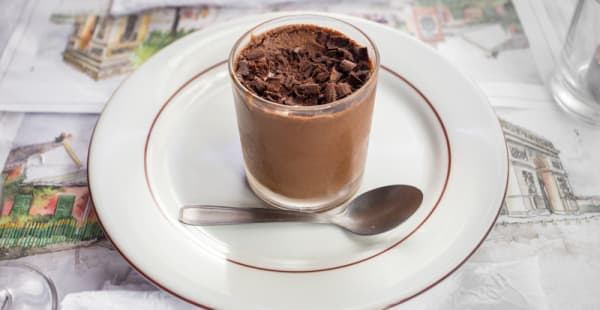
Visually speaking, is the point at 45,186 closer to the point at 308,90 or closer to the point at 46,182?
the point at 46,182

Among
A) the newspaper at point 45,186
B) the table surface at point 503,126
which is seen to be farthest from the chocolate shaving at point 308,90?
the newspaper at point 45,186

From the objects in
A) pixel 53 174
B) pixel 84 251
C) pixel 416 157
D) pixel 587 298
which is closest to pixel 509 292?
pixel 587 298

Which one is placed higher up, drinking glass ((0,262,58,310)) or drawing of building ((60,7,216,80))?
drawing of building ((60,7,216,80))

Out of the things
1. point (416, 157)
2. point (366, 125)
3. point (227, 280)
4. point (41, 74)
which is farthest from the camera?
point (41, 74)

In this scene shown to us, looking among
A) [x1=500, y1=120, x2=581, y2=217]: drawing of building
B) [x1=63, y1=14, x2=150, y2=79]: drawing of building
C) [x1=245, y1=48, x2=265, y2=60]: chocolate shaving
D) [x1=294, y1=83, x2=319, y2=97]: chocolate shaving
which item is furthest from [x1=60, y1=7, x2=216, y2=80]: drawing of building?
[x1=500, y1=120, x2=581, y2=217]: drawing of building

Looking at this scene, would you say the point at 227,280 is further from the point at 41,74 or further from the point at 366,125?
the point at 41,74

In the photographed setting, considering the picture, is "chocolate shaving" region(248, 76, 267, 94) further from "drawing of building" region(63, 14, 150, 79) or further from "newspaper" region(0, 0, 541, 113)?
"drawing of building" region(63, 14, 150, 79)
